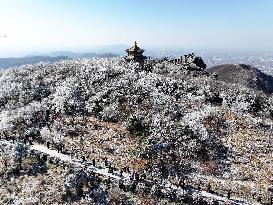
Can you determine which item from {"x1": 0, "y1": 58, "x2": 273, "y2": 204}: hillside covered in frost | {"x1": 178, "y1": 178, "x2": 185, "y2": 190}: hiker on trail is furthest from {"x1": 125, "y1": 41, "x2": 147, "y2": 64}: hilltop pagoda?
{"x1": 178, "y1": 178, "x2": 185, "y2": 190}: hiker on trail

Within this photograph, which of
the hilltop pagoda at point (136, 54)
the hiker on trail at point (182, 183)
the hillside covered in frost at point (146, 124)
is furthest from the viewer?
the hilltop pagoda at point (136, 54)

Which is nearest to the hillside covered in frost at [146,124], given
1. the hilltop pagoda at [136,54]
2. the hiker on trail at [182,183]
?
the hiker on trail at [182,183]

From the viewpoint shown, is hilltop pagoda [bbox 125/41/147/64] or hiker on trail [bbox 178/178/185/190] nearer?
hiker on trail [bbox 178/178/185/190]

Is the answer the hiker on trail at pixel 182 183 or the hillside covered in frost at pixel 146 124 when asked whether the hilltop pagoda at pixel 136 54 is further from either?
the hiker on trail at pixel 182 183

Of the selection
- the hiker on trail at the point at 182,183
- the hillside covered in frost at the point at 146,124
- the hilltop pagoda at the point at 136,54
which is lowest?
the hiker on trail at the point at 182,183

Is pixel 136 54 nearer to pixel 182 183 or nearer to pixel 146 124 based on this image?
pixel 146 124

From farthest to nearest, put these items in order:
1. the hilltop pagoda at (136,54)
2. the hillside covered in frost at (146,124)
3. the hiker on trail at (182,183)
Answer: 1. the hilltop pagoda at (136,54)
2. the hillside covered in frost at (146,124)
3. the hiker on trail at (182,183)

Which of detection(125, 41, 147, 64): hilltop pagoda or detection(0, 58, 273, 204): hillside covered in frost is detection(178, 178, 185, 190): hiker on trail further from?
detection(125, 41, 147, 64): hilltop pagoda

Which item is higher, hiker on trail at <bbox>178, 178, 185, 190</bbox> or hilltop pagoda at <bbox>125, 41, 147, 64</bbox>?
hilltop pagoda at <bbox>125, 41, 147, 64</bbox>

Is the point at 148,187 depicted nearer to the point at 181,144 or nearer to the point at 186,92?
the point at 181,144
